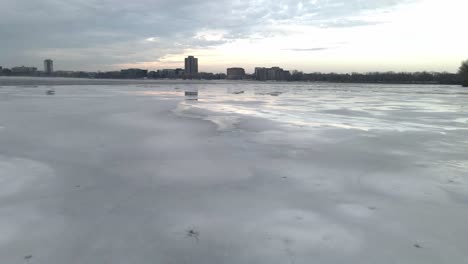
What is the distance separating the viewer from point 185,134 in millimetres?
9211

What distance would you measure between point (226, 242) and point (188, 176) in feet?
7.36

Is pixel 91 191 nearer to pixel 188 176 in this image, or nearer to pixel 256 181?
pixel 188 176

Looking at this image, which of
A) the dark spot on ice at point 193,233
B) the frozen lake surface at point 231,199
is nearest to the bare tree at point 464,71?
the frozen lake surface at point 231,199

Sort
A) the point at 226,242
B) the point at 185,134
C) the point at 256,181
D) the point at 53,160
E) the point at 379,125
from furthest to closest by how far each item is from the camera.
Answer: the point at 379,125, the point at 185,134, the point at 53,160, the point at 256,181, the point at 226,242

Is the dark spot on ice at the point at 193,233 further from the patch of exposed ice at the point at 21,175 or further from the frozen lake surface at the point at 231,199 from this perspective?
the patch of exposed ice at the point at 21,175

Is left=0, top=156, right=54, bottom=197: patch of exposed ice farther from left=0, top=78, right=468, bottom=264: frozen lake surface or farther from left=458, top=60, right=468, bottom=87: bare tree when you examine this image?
left=458, top=60, right=468, bottom=87: bare tree

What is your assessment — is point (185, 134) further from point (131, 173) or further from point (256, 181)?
point (256, 181)

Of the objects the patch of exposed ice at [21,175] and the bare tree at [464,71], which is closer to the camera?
the patch of exposed ice at [21,175]

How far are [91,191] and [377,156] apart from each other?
5440 mm

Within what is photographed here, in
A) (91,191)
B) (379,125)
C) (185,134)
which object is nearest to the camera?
(91,191)

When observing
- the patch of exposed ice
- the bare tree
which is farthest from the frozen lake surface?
the bare tree

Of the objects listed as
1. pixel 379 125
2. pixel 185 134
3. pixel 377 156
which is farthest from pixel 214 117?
pixel 377 156

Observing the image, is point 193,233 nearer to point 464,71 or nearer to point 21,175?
point 21,175

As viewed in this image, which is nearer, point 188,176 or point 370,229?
point 370,229
